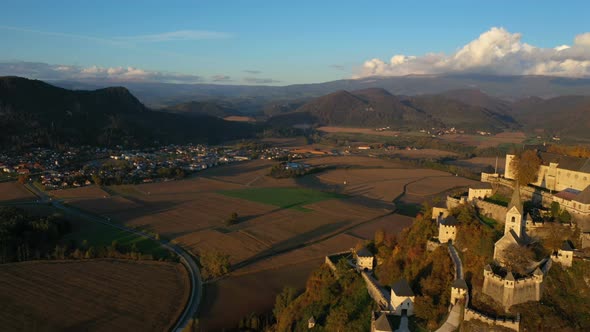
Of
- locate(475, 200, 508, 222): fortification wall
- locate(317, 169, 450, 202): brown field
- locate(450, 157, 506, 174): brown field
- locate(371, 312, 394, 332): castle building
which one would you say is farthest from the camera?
locate(450, 157, 506, 174): brown field

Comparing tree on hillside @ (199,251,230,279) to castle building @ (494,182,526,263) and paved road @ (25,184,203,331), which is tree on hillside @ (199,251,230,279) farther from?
castle building @ (494,182,526,263)

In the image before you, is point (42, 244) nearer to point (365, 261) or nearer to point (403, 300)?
point (365, 261)

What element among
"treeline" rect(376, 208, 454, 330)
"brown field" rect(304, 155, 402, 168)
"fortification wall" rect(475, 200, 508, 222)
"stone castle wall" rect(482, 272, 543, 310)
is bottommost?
"brown field" rect(304, 155, 402, 168)

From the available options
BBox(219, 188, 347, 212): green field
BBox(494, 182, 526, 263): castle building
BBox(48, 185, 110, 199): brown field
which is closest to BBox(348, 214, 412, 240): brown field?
BBox(219, 188, 347, 212): green field

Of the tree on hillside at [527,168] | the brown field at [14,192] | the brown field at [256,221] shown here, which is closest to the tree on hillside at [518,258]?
the tree on hillside at [527,168]

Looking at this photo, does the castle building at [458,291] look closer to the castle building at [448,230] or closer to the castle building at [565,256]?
the castle building at [565,256]

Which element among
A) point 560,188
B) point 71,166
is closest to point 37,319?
point 560,188

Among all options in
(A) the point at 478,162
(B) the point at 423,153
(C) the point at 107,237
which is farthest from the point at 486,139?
(C) the point at 107,237
